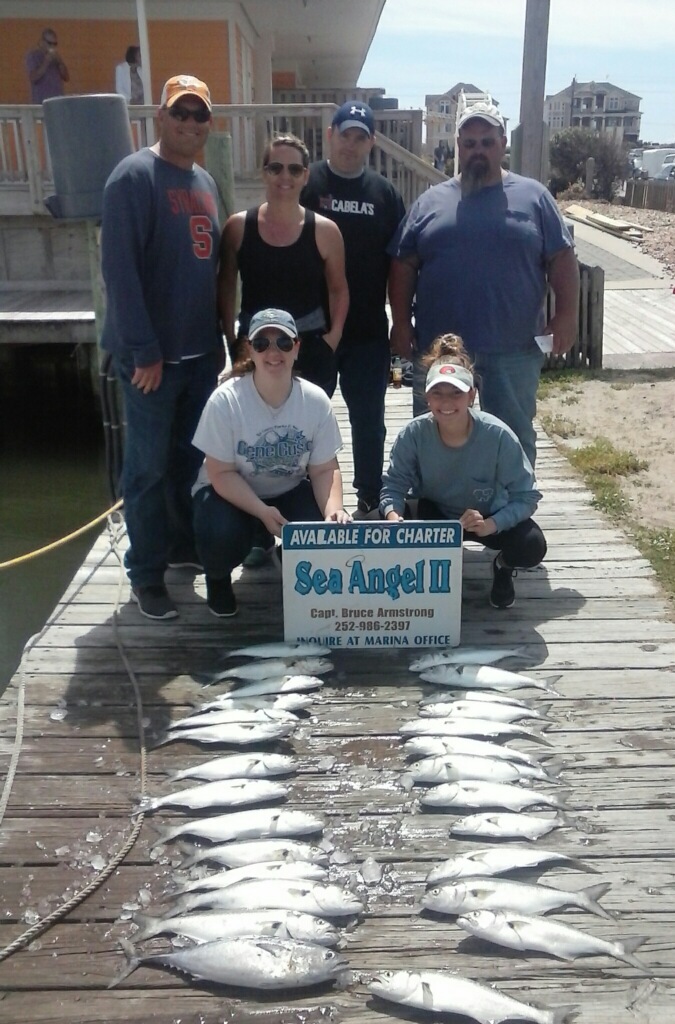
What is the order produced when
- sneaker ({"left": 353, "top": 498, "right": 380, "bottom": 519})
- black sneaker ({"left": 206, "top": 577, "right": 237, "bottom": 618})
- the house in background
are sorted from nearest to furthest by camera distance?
black sneaker ({"left": 206, "top": 577, "right": 237, "bottom": 618})
sneaker ({"left": 353, "top": 498, "right": 380, "bottom": 519})
the house in background

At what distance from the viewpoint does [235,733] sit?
3123mm

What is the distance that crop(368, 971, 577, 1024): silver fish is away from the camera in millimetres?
2045

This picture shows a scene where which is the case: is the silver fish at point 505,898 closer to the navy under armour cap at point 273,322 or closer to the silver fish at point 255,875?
the silver fish at point 255,875

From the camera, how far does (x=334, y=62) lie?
22781mm

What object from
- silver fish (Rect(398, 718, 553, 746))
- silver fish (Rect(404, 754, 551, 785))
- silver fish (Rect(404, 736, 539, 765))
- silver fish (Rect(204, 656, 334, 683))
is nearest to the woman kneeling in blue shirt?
silver fish (Rect(204, 656, 334, 683))

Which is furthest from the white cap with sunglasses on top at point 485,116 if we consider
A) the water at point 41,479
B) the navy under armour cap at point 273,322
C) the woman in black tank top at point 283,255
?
the water at point 41,479

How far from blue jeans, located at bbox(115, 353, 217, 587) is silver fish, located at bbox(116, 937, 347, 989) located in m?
1.96

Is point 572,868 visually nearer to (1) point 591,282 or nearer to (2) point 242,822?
(2) point 242,822

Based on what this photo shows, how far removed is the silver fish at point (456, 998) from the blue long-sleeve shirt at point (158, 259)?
92.1 inches

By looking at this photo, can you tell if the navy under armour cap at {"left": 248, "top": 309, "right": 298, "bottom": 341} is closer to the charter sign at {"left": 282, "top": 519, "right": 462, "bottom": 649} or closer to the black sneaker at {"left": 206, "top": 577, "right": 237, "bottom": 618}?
the charter sign at {"left": 282, "top": 519, "right": 462, "bottom": 649}

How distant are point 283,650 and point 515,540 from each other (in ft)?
3.44

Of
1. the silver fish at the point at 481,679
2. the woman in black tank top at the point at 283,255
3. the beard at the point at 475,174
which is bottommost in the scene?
the silver fish at the point at 481,679

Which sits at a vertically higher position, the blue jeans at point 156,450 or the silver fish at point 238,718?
the blue jeans at point 156,450

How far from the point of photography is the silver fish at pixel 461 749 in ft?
9.80
